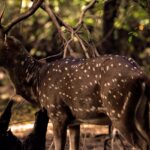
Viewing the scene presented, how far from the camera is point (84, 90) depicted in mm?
6961

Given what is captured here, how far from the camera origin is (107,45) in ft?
50.0

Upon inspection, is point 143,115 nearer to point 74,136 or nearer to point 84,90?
point 84,90

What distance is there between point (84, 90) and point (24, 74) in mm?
1230

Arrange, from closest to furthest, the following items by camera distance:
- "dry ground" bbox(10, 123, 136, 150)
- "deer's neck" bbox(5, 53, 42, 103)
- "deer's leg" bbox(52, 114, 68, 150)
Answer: "deer's leg" bbox(52, 114, 68, 150), "deer's neck" bbox(5, 53, 42, 103), "dry ground" bbox(10, 123, 136, 150)

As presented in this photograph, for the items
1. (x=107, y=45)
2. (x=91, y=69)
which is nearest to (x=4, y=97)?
(x=107, y=45)

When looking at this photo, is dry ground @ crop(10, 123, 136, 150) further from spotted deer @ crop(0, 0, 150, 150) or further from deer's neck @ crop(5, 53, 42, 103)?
spotted deer @ crop(0, 0, 150, 150)

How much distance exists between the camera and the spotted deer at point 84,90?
260 inches

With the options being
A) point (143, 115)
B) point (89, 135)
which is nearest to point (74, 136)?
point (143, 115)

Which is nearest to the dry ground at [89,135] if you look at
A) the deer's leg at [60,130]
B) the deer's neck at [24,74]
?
the deer's neck at [24,74]

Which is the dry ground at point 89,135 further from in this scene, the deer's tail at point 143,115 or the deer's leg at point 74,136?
the deer's tail at point 143,115

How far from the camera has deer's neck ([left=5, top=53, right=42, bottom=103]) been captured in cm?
786

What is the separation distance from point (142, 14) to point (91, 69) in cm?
930

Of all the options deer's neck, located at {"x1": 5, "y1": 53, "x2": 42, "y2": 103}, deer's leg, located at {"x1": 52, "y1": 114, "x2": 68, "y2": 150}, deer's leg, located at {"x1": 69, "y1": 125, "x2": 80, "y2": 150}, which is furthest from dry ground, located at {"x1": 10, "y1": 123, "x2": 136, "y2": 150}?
deer's leg, located at {"x1": 52, "y1": 114, "x2": 68, "y2": 150}

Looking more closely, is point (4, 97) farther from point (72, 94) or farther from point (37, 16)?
point (72, 94)
